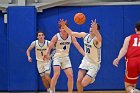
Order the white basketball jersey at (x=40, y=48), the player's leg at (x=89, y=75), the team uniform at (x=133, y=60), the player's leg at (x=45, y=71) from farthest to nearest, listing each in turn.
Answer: the white basketball jersey at (x=40, y=48) → the player's leg at (x=45, y=71) → the player's leg at (x=89, y=75) → the team uniform at (x=133, y=60)

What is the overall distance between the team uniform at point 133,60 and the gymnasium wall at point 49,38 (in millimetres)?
4479

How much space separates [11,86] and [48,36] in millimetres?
2056

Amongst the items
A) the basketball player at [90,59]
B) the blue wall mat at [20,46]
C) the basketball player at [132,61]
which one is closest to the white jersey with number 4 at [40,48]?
the blue wall mat at [20,46]

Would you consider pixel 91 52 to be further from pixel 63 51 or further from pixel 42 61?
pixel 42 61

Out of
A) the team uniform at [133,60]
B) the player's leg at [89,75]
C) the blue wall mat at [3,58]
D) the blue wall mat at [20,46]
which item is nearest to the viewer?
the team uniform at [133,60]

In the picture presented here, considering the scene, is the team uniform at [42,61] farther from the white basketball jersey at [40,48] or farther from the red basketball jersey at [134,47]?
the red basketball jersey at [134,47]

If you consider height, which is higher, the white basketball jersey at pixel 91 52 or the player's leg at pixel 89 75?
the white basketball jersey at pixel 91 52

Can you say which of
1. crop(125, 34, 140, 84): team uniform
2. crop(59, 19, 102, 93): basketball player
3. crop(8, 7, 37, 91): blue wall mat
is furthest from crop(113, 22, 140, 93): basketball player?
crop(8, 7, 37, 91): blue wall mat

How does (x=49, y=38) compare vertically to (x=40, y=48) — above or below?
above

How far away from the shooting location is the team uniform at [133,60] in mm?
6023

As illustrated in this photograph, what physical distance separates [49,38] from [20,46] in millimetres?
1001

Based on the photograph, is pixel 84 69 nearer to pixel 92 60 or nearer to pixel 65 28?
pixel 92 60

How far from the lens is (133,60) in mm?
6059

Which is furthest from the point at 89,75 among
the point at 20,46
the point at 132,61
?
the point at 20,46
